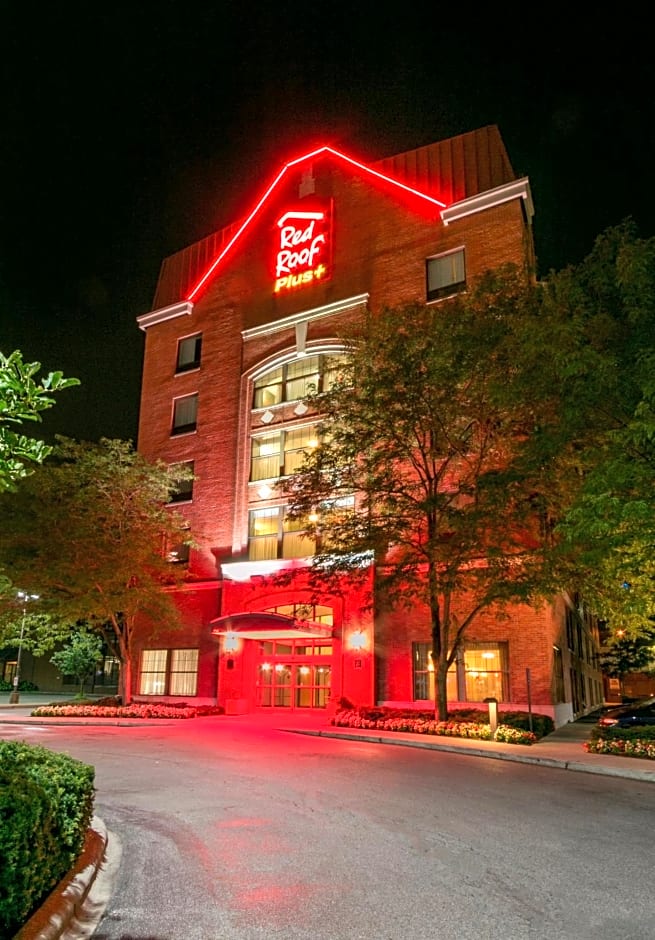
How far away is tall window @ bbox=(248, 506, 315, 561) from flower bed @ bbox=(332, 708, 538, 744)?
7.90 m

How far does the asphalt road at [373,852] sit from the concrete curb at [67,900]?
0.25 m

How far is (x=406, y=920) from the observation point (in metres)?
5.51

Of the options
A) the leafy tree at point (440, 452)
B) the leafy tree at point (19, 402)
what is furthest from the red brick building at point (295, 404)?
the leafy tree at point (19, 402)

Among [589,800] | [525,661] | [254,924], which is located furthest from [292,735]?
[254,924]

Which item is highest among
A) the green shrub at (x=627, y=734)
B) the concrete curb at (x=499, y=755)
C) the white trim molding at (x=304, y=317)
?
the white trim molding at (x=304, y=317)

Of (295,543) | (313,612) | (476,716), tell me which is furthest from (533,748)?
(295,543)

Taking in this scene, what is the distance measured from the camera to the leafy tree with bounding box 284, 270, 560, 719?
19750 millimetres

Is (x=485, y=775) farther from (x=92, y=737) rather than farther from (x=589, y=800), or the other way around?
(x=92, y=737)

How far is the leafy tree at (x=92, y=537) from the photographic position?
26703mm

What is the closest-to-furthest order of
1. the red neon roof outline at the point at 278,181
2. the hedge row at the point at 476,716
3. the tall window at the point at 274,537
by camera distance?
the hedge row at the point at 476,716, the tall window at the point at 274,537, the red neon roof outline at the point at 278,181

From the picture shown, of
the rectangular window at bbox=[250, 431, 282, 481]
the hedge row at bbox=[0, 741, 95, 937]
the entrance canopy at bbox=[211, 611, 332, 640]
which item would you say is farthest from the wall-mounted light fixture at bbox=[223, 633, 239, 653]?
the hedge row at bbox=[0, 741, 95, 937]

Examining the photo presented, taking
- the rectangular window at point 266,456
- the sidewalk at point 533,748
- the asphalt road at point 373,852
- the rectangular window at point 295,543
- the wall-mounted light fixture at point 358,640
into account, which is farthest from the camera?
the rectangular window at point 266,456

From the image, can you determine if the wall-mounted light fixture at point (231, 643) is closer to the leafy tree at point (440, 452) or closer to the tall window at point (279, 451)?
the tall window at point (279, 451)

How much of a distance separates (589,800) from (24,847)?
355 inches
